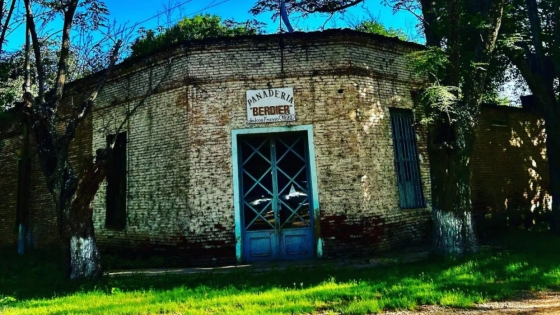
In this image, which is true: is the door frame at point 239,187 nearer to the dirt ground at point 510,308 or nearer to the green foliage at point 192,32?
the dirt ground at point 510,308

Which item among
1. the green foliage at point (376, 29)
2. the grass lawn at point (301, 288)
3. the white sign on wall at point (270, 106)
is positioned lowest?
the grass lawn at point (301, 288)

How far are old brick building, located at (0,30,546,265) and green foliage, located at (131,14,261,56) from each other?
7.92 metres

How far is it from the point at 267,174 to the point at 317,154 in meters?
1.17

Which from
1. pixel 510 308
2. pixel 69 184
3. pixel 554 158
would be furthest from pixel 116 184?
pixel 554 158

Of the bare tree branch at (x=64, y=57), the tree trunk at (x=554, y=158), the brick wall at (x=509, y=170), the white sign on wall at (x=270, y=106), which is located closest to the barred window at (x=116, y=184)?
the bare tree branch at (x=64, y=57)

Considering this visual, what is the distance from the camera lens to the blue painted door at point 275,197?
8562mm

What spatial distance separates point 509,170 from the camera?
1261cm

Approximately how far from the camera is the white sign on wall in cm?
859

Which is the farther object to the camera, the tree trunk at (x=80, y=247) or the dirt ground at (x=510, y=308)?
the tree trunk at (x=80, y=247)

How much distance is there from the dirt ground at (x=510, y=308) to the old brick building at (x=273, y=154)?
3518 millimetres

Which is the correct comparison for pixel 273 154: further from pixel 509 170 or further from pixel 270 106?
pixel 509 170

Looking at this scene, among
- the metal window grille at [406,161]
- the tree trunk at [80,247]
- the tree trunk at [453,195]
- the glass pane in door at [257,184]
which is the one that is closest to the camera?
the tree trunk at [80,247]

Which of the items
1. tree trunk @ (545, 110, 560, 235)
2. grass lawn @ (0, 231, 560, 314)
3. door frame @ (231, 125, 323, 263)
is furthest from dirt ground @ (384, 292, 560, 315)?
tree trunk @ (545, 110, 560, 235)

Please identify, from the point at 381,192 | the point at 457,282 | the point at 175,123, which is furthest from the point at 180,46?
the point at 457,282
